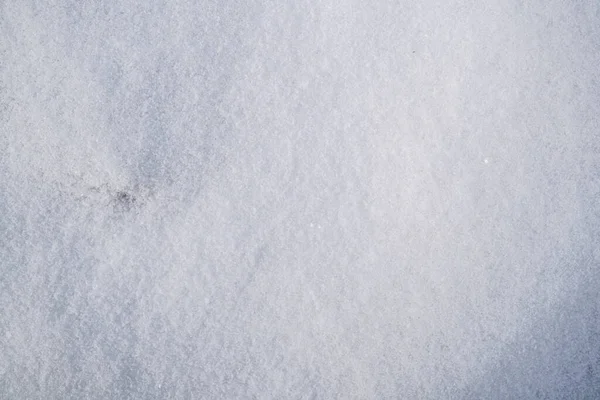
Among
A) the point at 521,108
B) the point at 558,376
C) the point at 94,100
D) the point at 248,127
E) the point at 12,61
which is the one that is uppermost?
the point at 12,61

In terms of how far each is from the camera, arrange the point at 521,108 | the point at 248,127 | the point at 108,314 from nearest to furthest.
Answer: the point at 108,314, the point at 248,127, the point at 521,108

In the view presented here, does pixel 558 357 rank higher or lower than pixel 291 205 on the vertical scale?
lower

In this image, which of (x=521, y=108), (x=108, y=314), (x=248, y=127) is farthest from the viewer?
(x=521, y=108)

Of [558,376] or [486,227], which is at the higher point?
[486,227]

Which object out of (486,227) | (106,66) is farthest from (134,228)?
(486,227)

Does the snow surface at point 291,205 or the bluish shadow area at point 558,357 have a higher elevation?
the snow surface at point 291,205

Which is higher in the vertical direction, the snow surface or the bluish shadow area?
the snow surface

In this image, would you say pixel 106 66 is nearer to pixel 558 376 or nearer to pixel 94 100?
pixel 94 100

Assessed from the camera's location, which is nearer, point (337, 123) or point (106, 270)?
point (106, 270)
